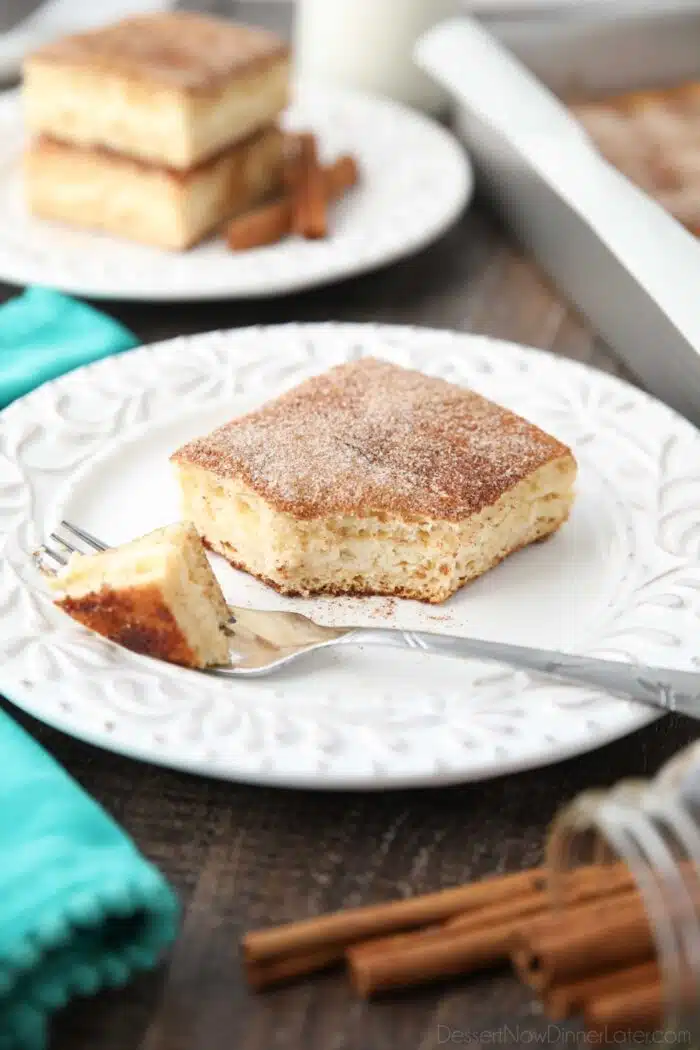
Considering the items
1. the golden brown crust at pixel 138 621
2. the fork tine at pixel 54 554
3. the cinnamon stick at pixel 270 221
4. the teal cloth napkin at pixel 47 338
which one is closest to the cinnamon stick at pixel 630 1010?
the golden brown crust at pixel 138 621

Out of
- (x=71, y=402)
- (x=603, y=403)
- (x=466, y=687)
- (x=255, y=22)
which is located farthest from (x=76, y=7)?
(x=466, y=687)

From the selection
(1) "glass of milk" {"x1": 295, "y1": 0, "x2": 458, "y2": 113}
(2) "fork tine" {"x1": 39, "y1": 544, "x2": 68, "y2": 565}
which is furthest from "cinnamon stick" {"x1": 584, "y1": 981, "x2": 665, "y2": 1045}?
(1) "glass of milk" {"x1": 295, "y1": 0, "x2": 458, "y2": 113}

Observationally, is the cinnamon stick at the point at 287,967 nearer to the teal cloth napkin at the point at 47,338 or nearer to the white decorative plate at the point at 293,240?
the teal cloth napkin at the point at 47,338

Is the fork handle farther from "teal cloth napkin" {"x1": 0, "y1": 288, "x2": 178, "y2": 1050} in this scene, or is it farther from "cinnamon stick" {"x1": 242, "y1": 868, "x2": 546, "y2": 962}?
"teal cloth napkin" {"x1": 0, "y1": 288, "x2": 178, "y2": 1050}

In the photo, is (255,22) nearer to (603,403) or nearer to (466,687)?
(603,403)

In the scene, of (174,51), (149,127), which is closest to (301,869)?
(149,127)
